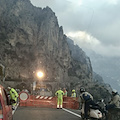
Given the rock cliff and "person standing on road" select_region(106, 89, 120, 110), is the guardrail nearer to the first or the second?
"person standing on road" select_region(106, 89, 120, 110)

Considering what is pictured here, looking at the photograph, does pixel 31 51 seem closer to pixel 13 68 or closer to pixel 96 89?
pixel 13 68

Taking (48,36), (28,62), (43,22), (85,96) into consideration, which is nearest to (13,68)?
(28,62)

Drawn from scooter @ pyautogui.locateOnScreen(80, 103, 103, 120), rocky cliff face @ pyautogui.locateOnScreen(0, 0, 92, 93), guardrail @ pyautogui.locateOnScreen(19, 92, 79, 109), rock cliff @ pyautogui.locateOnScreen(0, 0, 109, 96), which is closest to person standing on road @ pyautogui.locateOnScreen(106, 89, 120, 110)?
scooter @ pyautogui.locateOnScreen(80, 103, 103, 120)

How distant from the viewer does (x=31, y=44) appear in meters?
112

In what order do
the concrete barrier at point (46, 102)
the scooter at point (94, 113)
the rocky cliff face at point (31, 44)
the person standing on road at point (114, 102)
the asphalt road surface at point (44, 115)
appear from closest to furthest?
the scooter at point (94, 113) → the person standing on road at point (114, 102) → the asphalt road surface at point (44, 115) → the concrete barrier at point (46, 102) → the rocky cliff face at point (31, 44)

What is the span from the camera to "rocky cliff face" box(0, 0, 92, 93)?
101 meters

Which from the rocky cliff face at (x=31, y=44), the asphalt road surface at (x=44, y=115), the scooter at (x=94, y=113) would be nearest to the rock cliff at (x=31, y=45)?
the rocky cliff face at (x=31, y=44)

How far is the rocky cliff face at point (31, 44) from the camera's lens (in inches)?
3994

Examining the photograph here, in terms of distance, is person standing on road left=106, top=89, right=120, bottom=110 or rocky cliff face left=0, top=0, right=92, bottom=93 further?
rocky cliff face left=0, top=0, right=92, bottom=93

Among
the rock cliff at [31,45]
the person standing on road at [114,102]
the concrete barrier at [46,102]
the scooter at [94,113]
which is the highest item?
the rock cliff at [31,45]

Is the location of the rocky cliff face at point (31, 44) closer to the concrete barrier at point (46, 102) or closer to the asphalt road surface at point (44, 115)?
the concrete barrier at point (46, 102)

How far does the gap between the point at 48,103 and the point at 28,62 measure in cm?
8997

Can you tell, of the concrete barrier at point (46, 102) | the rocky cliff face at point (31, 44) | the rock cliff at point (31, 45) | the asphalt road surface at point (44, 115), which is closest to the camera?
the asphalt road surface at point (44, 115)

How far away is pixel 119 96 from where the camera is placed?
8.46 meters
